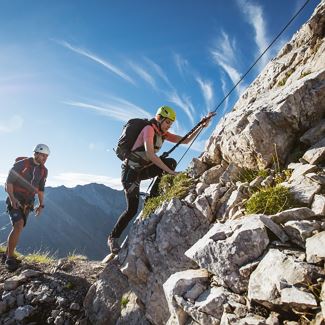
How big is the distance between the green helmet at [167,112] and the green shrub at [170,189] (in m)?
1.99

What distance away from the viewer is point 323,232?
433cm

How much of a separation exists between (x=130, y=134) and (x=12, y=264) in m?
6.94

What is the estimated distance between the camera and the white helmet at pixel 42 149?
12868 mm

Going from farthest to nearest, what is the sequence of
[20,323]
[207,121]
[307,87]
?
[207,121]
[20,323]
[307,87]

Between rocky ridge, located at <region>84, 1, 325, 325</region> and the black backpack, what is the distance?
7.17ft

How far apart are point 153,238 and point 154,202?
126cm

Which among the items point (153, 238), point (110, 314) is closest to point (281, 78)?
point (153, 238)

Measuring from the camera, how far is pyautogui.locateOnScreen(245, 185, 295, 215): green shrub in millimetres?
5664

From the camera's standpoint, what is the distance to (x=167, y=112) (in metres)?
10.5

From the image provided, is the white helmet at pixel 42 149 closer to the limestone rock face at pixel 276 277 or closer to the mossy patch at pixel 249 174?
the mossy patch at pixel 249 174

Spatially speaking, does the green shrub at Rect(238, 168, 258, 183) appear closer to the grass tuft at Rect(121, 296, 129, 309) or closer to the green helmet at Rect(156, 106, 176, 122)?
the green helmet at Rect(156, 106, 176, 122)

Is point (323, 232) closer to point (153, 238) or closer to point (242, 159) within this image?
point (242, 159)

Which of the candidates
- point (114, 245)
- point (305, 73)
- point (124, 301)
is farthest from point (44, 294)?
point (305, 73)

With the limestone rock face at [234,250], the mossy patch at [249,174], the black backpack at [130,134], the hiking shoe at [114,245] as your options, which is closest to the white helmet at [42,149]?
the black backpack at [130,134]
